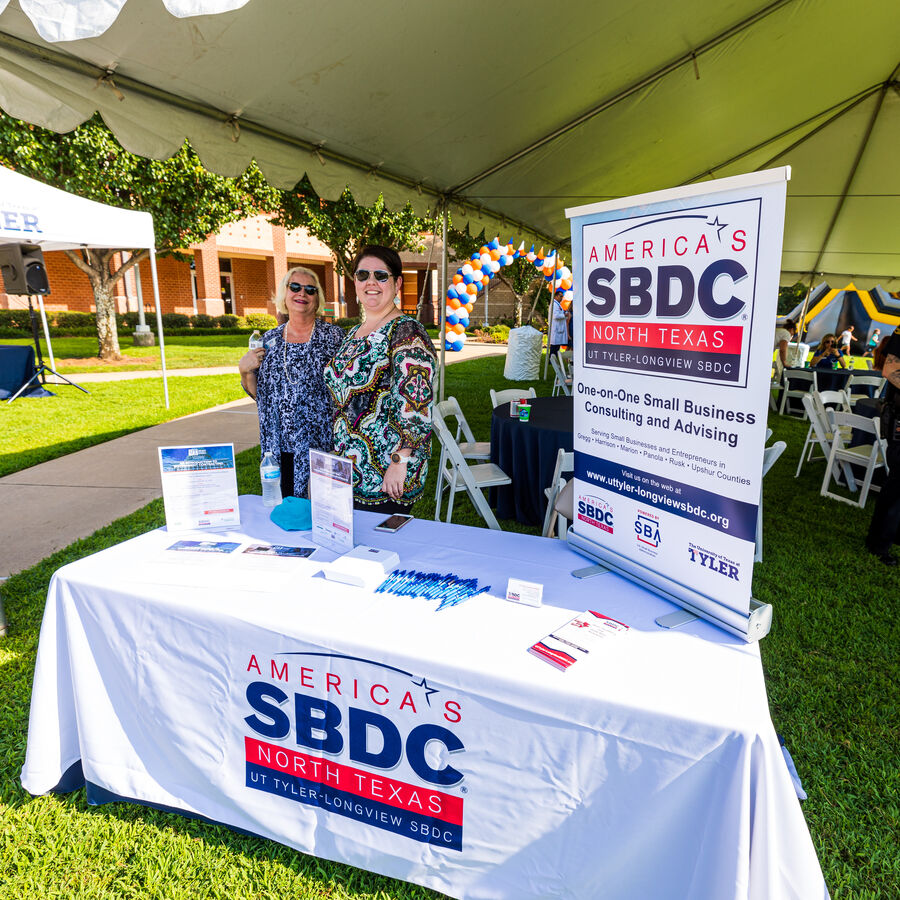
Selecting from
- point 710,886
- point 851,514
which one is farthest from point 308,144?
point 851,514

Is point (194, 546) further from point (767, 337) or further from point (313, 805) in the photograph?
point (767, 337)

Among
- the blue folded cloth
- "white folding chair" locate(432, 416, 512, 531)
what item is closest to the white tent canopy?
"white folding chair" locate(432, 416, 512, 531)

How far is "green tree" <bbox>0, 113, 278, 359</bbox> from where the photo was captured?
374 inches

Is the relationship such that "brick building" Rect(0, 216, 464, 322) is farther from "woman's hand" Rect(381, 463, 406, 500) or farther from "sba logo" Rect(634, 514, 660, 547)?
"sba logo" Rect(634, 514, 660, 547)

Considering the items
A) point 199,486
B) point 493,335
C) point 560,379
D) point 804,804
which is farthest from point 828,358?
point 493,335

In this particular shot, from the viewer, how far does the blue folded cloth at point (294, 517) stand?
200 centimetres

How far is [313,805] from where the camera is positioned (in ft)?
5.02

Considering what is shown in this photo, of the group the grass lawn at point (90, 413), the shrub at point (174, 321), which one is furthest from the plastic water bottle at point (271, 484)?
the shrub at point (174, 321)

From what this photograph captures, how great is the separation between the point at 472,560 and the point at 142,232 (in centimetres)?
782

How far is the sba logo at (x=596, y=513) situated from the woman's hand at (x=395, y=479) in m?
0.74

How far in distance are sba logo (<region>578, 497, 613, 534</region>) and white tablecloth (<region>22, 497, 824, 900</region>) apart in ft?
0.46

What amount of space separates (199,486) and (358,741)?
1.01 metres

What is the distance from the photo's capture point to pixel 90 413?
7.88 meters

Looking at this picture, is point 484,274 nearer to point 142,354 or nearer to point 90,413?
point 90,413
